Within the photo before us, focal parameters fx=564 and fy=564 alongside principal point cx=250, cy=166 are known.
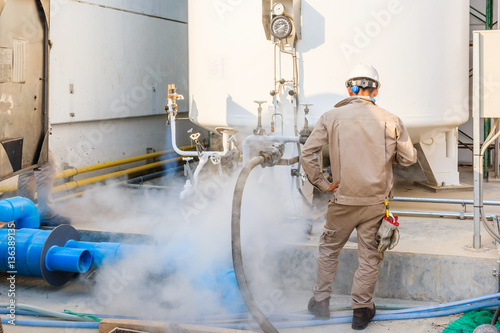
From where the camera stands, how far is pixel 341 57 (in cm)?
487

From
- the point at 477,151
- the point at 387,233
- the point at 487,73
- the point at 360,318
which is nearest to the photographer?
the point at 387,233

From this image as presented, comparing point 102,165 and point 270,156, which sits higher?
point 270,156

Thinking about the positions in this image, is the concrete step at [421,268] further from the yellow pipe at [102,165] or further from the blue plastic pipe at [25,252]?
the yellow pipe at [102,165]

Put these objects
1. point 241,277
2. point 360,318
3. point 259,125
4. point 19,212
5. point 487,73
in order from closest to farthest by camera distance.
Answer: point 241,277, point 360,318, point 487,73, point 19,212, point 259,125

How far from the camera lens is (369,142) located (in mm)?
3453

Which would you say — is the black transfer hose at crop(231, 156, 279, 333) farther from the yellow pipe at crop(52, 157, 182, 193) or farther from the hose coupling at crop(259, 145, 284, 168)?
the yellow pipe at crop(52, 157, 182, 193)

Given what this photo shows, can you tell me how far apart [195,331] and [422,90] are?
2.98 metres

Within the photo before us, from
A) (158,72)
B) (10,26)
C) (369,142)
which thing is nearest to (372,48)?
(369,142)

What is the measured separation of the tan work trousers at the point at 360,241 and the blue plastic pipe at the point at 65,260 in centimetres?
182

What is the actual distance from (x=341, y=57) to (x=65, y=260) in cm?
279

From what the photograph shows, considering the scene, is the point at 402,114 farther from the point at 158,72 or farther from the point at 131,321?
the point at 158,72

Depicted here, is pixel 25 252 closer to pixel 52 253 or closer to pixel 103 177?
pixel 52 253

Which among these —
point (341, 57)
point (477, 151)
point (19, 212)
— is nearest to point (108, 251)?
point (19, 212)

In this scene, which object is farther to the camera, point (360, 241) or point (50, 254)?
point (50, 254)
